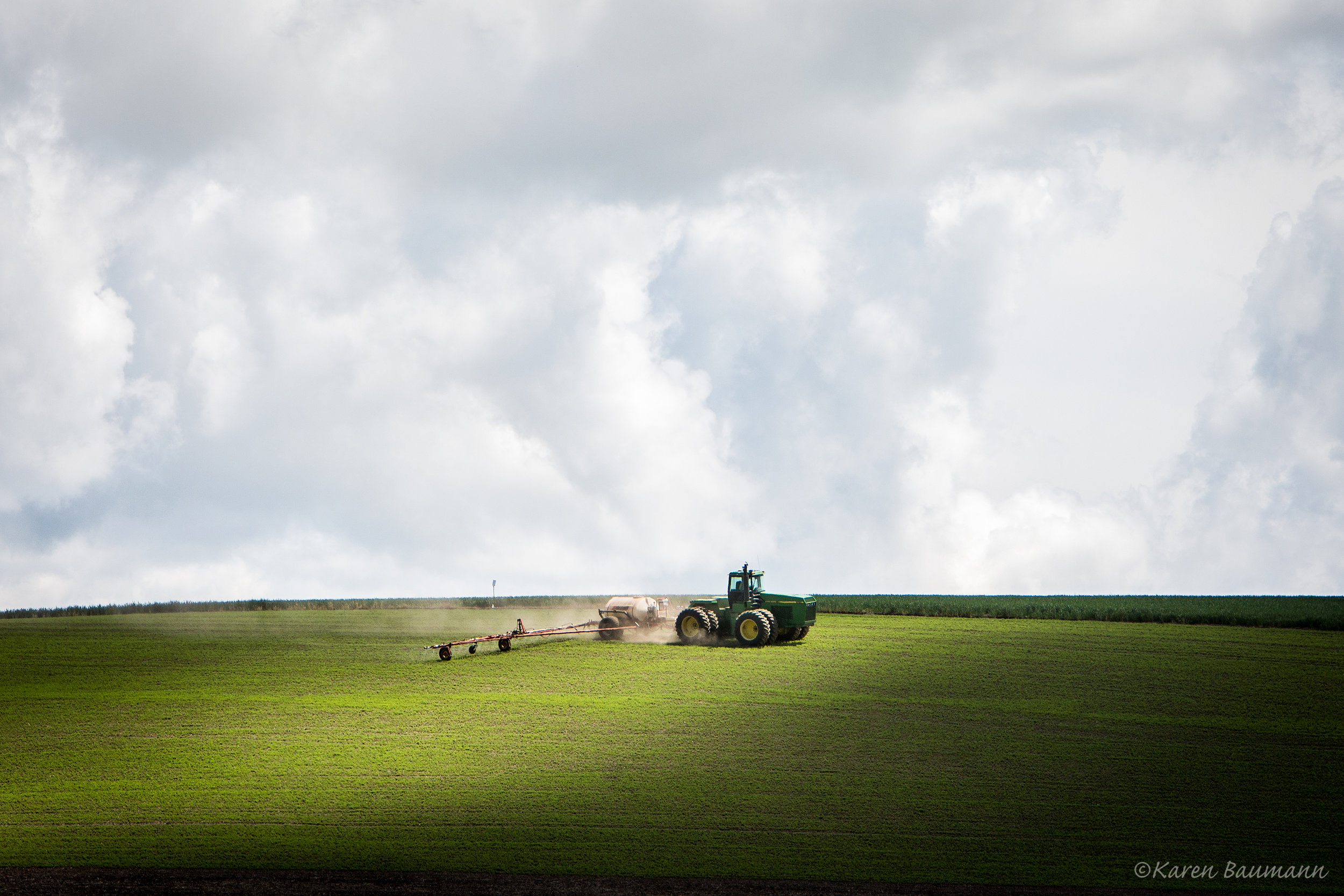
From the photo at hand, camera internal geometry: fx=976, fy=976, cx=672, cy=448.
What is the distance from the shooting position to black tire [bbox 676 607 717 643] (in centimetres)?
3591

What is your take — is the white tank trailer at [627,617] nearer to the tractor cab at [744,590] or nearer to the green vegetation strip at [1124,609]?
the tractor cab at [744,590]

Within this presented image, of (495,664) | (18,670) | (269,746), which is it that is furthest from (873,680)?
(18,670)

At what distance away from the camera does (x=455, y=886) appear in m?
13.2

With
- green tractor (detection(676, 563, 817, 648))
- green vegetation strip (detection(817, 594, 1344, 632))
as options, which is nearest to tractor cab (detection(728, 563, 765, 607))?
green tractor (detection(676, 563, 817, 648))

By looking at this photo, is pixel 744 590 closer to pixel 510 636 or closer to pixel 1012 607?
pixel 510 636

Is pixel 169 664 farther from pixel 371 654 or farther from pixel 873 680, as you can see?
pixel 873 680

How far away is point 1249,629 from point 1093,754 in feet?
109

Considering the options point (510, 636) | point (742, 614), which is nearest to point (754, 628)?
point (742, 614)

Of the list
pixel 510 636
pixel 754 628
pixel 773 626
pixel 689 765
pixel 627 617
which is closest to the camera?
pixel 689 765

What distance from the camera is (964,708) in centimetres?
2400

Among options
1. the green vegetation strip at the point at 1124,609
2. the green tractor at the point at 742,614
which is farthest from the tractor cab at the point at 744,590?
the green vegetation strip at the point at 1124,609

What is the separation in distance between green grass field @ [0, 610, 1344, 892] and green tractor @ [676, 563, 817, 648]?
2234 millimetres

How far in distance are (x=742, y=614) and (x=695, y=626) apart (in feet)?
6.45

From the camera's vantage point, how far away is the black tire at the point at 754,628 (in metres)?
35.0
